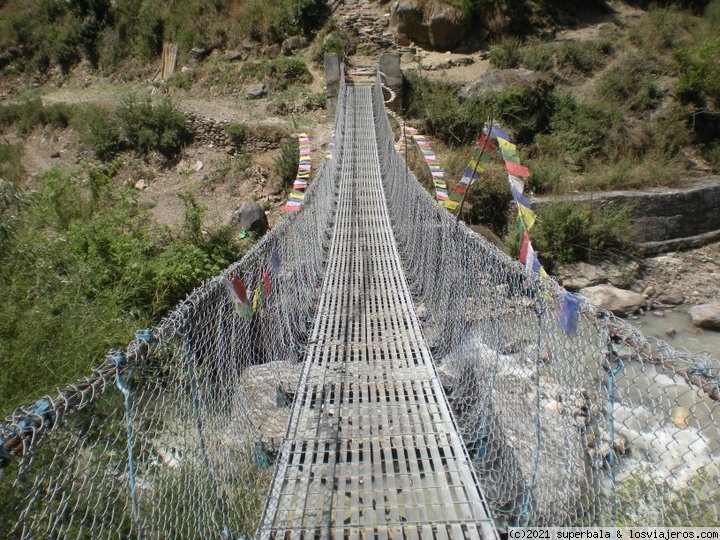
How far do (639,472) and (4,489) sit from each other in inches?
143

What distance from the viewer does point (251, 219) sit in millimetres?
6906

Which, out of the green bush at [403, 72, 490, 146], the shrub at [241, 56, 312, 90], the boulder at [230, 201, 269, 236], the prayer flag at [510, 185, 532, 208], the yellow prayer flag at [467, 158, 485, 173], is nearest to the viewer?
the prayer flag at [510, 185, 532, 208]

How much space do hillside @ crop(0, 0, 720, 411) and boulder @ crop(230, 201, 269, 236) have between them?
38 centimetres

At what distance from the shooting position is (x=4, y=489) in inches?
76.9

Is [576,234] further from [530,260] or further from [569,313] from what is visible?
[569,313]

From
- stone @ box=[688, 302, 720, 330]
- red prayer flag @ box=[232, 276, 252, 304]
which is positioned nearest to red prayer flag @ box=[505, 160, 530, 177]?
red prayer flag @ box=[232, 276, 252, 304]

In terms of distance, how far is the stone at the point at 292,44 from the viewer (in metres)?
12.2

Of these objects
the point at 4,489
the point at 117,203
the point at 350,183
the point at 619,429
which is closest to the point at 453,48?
the point at 350,183

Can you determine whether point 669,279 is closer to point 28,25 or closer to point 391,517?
point 391,517

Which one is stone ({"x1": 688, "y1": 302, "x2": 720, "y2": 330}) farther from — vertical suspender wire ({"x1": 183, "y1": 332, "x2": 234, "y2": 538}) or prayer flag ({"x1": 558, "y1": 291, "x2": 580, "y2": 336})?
vertical suspender wire ({"x1": 183, "y1": 332, "x2": 234, "y2": 538})

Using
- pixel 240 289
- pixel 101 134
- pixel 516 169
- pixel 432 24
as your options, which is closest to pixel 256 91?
pixel 101 134

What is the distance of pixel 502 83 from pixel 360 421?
907cm

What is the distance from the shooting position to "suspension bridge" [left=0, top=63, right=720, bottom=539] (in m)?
1.52

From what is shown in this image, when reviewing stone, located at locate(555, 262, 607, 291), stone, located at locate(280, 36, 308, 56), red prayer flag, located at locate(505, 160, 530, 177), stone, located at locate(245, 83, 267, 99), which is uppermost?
stone, located at locate(280, 36, 308, 56)
